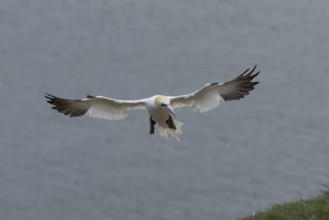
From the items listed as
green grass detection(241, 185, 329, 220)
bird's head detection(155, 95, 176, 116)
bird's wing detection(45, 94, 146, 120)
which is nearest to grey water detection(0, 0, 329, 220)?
bird's wing detection(45, 94, 146, 120)

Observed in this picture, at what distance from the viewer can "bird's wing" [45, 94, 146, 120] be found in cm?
1195

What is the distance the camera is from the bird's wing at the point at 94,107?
11.9 metres

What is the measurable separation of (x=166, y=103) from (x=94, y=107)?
125cm

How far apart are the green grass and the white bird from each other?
183 cm

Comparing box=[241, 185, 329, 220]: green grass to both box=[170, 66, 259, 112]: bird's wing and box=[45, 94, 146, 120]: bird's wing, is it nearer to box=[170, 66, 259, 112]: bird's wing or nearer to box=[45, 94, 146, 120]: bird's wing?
box=[170, 66, 259, 112]: bird's wing

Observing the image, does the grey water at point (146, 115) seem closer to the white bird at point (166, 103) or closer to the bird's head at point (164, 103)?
the white bird at point (166, 103)

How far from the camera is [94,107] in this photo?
1212cm

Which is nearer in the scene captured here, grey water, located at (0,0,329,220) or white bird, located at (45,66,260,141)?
white bird, located at (45,66,260,141)

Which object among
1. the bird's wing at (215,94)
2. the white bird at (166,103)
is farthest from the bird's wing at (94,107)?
the bird's wing at (215,94)

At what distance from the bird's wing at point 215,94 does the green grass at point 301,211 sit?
193cm

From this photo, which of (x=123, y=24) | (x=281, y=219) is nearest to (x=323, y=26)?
(x=123, y=24)

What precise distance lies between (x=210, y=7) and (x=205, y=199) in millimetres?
10519

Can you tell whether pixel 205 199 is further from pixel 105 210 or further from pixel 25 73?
pixel 25 73

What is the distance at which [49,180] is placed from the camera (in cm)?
2272
